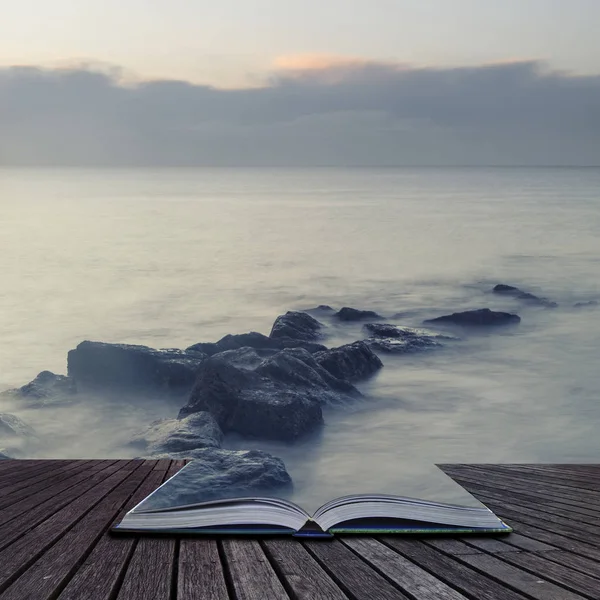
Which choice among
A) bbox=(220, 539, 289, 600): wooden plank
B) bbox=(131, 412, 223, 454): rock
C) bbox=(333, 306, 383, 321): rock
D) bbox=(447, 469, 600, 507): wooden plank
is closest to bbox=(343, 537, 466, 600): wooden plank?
bbox=(220, 539, 289, 600): wooden plank

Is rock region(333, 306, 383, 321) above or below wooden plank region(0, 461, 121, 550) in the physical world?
below

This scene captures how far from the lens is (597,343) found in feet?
58.7

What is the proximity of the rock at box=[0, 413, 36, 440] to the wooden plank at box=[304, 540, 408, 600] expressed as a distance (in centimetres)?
857

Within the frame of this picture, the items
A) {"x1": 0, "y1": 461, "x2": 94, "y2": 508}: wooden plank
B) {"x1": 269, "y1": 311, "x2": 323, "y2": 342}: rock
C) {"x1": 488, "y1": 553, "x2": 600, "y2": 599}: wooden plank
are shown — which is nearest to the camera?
{"x1": 488, "y1": 553, "x2": 600, "y2": 599}: wooden plank

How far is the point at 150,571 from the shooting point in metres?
2.42

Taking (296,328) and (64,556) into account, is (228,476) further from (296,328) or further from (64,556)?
(296,328)

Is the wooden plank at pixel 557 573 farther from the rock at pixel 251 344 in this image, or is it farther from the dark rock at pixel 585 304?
the dark rock at pixel 585 304

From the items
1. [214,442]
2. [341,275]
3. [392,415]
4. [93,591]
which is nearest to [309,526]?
[93,591]

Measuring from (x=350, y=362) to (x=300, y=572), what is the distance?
973cm

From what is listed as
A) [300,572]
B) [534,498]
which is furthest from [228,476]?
[300,572]

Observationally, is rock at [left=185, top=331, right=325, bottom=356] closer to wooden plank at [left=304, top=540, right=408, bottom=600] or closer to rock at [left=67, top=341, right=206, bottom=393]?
rock at [left=67, top=341, right=206, bottom=393]

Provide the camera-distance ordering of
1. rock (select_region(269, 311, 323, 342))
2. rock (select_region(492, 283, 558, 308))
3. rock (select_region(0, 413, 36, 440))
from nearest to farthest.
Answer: rock (select_region(0, 413, 36, 440)) → rock (select_region(269, 311, 323, 342)) → rock (select_region(492, 283, 558, 308))

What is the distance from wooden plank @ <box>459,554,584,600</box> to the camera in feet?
7.48

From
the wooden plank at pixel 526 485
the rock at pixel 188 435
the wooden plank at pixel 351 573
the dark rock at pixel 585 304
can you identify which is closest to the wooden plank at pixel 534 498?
the wooden plank at pixel 526 485
